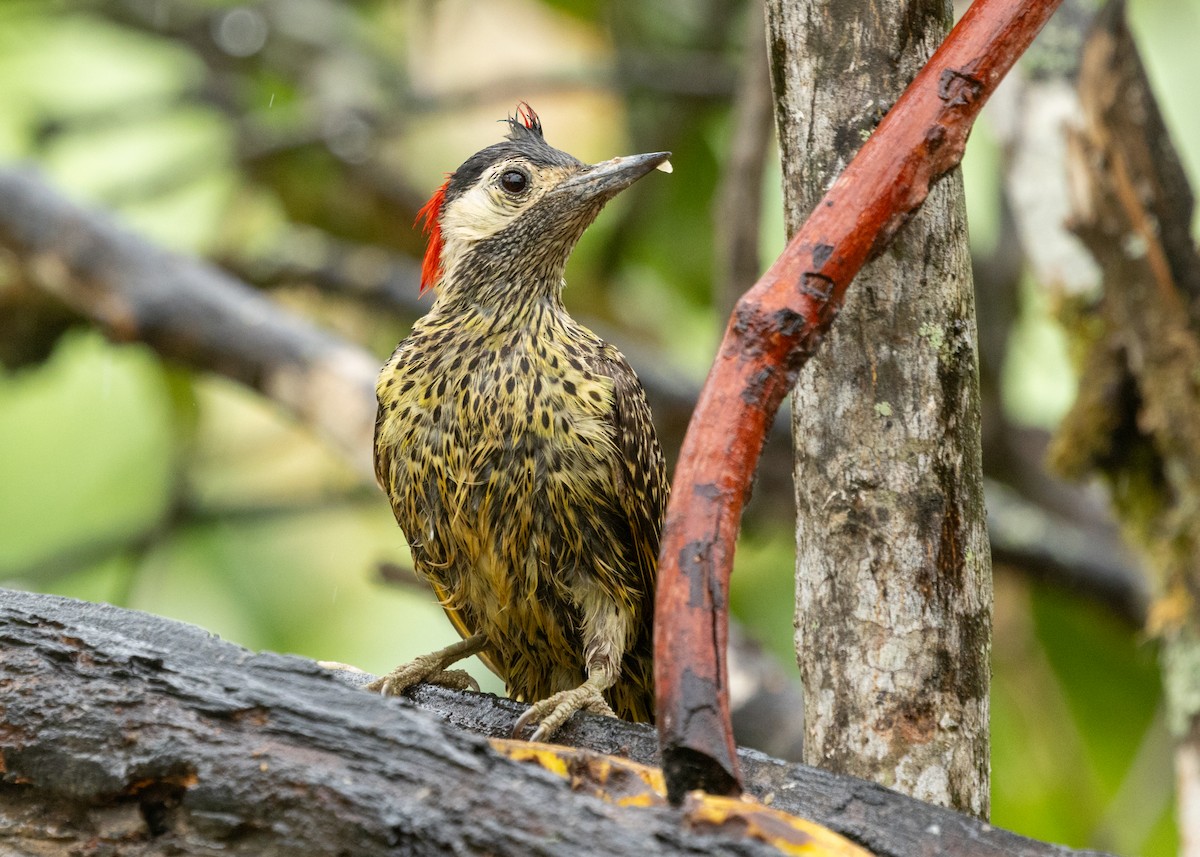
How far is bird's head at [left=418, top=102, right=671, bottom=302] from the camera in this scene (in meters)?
3.38

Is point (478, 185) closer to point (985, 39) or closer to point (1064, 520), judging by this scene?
point (985, 39)

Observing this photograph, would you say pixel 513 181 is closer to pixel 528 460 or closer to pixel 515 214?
pixel 515 214

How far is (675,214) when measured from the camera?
7879 mm

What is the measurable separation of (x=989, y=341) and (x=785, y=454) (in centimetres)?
116

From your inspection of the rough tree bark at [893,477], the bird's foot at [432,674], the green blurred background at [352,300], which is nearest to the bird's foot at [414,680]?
the bird's foot at [432,674]

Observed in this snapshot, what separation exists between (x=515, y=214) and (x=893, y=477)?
1.57 metres

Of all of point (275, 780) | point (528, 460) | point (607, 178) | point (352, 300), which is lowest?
point (275, 780)

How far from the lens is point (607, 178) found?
3.32 m

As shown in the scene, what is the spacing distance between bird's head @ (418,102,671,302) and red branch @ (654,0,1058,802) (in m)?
1.39

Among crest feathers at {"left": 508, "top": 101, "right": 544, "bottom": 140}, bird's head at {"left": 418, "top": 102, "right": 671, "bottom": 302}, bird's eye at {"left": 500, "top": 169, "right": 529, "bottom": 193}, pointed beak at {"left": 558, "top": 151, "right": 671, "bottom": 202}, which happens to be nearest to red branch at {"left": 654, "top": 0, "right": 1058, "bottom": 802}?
pointed beak at {"left": 558, "top": 151, "right": 671, "bottom": 202}

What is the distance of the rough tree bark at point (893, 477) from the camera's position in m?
2.20

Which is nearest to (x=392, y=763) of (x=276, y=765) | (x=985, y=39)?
(x=276, y=765)

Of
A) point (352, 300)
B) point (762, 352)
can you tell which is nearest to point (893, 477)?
point (762, 352)

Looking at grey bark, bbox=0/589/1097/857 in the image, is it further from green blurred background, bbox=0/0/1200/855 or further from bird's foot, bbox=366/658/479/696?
green blurred background, bbox=0/0/1200/855
